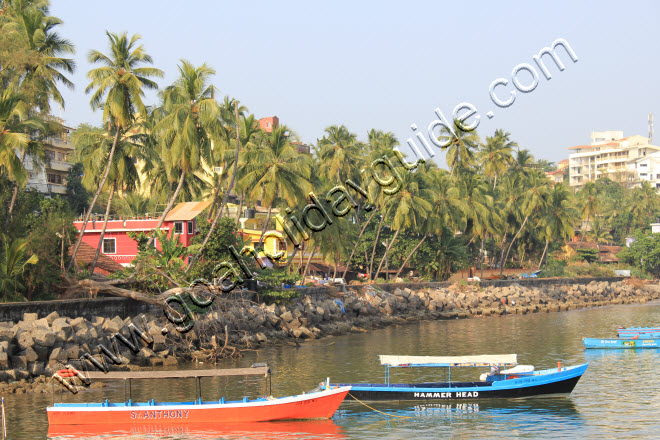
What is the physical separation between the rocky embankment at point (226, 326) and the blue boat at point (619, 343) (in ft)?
52.1

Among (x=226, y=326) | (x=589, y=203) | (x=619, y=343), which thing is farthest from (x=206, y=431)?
(x=589, y=203)

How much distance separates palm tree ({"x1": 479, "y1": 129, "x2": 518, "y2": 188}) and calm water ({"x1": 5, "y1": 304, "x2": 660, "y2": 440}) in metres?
45.6

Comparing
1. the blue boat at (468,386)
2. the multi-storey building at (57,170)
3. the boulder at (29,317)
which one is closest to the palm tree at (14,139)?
the boulder at (29,317)

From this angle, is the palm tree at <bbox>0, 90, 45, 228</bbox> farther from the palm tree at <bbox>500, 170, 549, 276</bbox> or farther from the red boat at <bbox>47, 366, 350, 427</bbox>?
the palm tree at <bbox>500, 170, 549, 276</bbox>

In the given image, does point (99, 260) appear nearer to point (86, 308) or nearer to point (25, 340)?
point (86, 308)

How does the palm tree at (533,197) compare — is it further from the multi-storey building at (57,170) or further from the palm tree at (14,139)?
the palm tree at (14,139)

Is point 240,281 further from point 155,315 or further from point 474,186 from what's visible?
point 474,186

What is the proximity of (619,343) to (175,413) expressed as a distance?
93.6 feet

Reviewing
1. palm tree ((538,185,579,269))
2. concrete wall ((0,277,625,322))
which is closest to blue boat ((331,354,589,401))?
concrete wall ((0,277,625,322))

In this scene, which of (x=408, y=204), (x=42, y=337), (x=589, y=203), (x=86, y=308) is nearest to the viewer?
(x=42, y=337)

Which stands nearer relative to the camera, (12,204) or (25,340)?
(25,340)

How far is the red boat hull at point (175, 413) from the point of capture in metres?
22.3

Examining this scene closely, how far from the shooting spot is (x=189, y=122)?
40.7 metres

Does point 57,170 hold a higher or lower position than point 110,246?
higher
